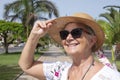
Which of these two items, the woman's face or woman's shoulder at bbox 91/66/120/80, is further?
the woman's face

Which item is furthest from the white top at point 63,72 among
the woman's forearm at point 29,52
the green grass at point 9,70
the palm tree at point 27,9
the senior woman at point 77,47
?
the palm tree at point 27,9

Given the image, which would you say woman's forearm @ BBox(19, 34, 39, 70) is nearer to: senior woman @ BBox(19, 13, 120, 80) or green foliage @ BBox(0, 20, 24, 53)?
senior woman @ BBox(19, 13, 120, 80)

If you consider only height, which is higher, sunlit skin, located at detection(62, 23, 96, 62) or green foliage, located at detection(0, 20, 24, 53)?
sunlit skin, located at detection(62, 23, 96, 62)

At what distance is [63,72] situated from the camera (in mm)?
2789

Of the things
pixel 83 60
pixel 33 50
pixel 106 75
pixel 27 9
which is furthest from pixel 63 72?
pixel 27 9

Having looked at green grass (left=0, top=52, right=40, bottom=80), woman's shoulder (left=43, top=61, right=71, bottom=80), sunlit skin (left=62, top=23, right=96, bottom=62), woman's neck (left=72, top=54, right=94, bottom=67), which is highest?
sunlit skin (left=62, top=23, right=96, bottom=62)

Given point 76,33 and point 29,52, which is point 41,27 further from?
point 76,33

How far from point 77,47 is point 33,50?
51 centimetres

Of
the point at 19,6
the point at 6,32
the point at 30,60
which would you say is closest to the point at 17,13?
the point at 19,6

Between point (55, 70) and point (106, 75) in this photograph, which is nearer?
point (106, 75)

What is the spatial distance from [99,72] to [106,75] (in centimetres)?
7

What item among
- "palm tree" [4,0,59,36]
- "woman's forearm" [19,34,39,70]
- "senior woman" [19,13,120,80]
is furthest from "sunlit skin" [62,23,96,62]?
"palm tree" [4,0,59,36]

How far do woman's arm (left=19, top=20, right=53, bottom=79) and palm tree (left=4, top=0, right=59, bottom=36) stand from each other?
107ft

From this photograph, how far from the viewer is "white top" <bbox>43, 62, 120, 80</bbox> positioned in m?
2.44
